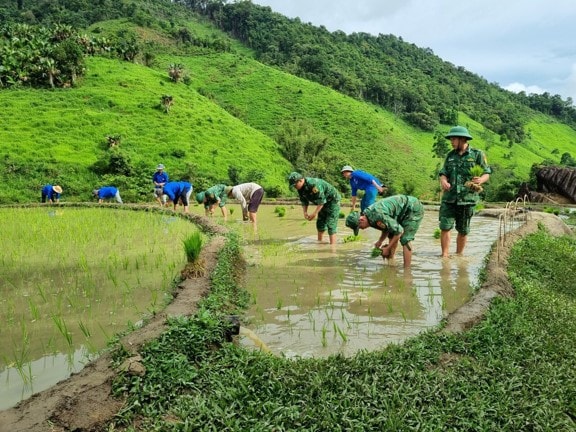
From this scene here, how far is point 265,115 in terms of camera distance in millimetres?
55406

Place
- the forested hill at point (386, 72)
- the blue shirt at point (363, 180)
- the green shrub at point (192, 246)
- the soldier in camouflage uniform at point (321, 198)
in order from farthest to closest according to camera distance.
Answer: the forested hill at point (386, 72) → the blue shirt at point (363, 180) → the soldier in camouflage uniform at point (321, 198) → the green shrub at point (192, 246)

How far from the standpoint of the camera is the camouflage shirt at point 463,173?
7438 millimetres

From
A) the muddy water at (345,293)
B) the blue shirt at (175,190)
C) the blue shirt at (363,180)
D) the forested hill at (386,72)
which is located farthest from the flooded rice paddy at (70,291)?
the forested hill at (386,72)

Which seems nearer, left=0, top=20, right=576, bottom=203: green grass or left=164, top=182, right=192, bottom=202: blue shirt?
left=164, top=182, right=192, bottom=202: blue shirt

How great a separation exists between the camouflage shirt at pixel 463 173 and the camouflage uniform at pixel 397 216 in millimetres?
690

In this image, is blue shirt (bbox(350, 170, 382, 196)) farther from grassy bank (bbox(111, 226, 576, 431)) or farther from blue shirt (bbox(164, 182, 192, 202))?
blue shirt (bbox(164, 182, 192, 202))

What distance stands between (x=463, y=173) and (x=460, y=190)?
274 mm

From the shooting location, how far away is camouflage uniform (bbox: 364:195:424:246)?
6770 mm

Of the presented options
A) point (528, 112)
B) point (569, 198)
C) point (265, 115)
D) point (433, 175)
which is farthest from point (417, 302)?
point (528, 112)

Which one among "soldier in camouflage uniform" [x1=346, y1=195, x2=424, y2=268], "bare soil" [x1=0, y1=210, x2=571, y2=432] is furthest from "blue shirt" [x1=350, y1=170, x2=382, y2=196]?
"bare soil" [x1=0, y1=210, x2=571, y2=432]

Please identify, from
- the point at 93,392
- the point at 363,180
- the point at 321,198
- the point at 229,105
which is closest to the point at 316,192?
the point at 321,198

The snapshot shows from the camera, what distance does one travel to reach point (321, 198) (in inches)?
355

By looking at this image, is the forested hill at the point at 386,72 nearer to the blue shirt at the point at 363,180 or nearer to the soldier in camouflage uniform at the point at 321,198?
the blue shirt at the point at 363,180

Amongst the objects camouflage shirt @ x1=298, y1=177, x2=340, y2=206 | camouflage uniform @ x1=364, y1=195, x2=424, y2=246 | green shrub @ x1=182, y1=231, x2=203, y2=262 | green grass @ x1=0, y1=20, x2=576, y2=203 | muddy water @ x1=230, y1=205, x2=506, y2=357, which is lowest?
muddy water @ x1=230, y1=205, x2=506, y2=357
